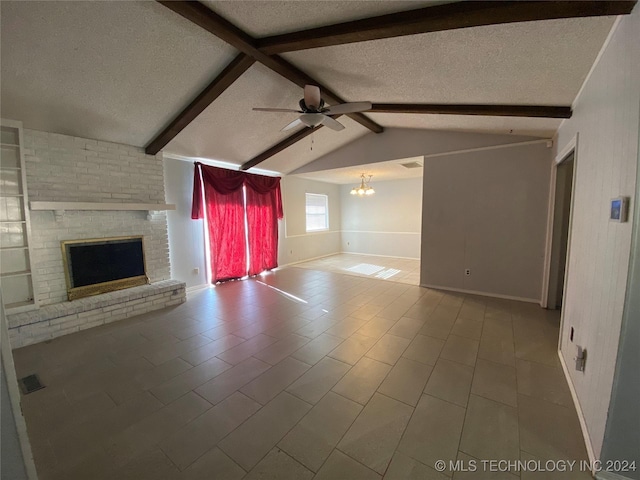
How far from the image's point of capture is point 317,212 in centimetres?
820

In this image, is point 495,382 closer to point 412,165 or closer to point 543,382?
point 543,382

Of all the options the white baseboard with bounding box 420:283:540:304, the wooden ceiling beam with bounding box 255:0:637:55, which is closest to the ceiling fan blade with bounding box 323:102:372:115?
the wooden ceiling beam with bounding box 255:0:637:55

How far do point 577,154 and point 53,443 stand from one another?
4.42 m

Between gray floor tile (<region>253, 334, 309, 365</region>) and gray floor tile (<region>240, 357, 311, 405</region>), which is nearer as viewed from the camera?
gray floor tile (<region>240, 357, 311, 405</region>)

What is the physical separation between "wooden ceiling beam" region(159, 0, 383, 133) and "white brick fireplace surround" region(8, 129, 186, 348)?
8.92 feet

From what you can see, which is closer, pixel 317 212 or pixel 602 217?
pixel 602 217

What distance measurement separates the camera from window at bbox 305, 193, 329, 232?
7.89 metres

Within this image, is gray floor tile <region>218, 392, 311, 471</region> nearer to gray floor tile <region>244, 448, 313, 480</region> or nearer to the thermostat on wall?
gray floor tile <region>244, 448, 313, 480</region>

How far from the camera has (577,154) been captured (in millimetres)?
2240

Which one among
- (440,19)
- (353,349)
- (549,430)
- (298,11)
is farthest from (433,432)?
(298,11)

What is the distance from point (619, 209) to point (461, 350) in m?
1.79

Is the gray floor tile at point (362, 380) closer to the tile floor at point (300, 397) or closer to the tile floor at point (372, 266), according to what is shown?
the tile floor at point (300, 397)

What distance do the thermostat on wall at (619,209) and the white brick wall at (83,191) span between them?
516 centimetres

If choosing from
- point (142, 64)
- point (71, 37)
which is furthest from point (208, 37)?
point (71, 37)
